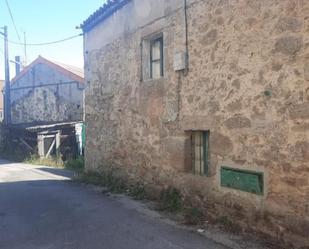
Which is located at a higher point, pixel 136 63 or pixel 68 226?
pixel 136 63

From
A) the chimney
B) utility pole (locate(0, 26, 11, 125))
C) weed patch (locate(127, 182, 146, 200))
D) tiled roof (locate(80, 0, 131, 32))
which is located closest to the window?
weed patch (locate(127, 182, 146, 200))

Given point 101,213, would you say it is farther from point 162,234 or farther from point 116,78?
point 116,78

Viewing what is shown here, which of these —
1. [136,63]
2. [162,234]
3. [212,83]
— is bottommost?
→ [162,234]

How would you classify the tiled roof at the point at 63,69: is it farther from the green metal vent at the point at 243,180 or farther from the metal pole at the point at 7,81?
the green metal vent at the point at 243,180

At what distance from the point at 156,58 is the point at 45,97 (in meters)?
14.8

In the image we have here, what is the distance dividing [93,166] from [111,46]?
11.0 feet

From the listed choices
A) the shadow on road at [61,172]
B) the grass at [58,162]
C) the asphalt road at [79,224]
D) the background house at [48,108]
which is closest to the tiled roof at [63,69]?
the background house at [48,108]

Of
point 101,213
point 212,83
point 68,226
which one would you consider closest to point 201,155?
point 212,83

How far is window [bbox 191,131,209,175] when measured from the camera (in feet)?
21.3

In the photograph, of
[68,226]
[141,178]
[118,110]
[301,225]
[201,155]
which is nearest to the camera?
[301,225]

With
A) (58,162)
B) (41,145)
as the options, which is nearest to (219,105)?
(58,162)

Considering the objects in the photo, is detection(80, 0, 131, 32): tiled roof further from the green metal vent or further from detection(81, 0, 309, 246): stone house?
the green metal vent

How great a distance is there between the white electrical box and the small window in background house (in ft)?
2.79

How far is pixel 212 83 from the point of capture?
608cm
